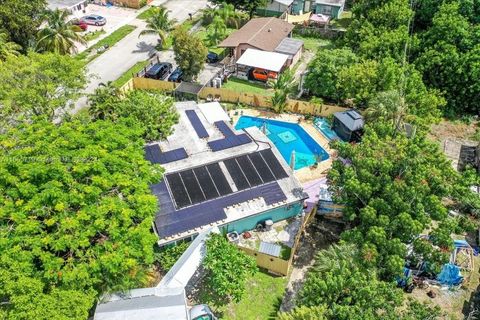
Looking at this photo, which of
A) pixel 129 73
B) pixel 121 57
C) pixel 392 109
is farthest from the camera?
pixel 121 57

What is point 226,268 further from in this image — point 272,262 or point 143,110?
point 143,110

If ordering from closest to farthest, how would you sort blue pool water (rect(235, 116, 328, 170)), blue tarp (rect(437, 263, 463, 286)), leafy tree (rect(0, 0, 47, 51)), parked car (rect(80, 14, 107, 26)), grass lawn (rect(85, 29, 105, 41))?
blue tarp (rect(437, 263, 463, 286)), blue pool water (rect(235, 116, 328, 170)), leafy tree (rect(0, 0, 47, 51)), grass lawn (rect(85, 29, 105, 41)), parked car (rect(80, 14, 107, 26))

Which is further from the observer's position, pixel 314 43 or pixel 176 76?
pixel 314 43

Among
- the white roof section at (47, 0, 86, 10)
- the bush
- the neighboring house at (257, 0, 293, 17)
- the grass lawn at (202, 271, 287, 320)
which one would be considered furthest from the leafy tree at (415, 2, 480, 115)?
the white roof section at (47, 0, 86, 10)

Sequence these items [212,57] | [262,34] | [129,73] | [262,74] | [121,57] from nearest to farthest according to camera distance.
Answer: [262,74], [129,73], [212,57], [262,34], [121,57]

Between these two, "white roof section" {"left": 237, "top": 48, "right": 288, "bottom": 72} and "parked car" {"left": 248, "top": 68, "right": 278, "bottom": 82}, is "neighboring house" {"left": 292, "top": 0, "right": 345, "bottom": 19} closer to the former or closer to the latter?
"white roof section" {"left": 237, "top": 48, "right": 288, "bottom": 72}

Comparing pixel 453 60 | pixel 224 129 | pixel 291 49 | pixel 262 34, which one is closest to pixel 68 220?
pixel 224 129

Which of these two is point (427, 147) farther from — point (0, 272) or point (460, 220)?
point (0, 272)

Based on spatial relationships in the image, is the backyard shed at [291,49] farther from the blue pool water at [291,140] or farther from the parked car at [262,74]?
the blue pool water at [291,140]
